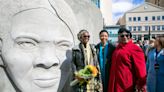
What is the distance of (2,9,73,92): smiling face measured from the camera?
4.57 m

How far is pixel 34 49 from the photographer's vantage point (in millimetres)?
4664

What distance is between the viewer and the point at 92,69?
4914 millimetres

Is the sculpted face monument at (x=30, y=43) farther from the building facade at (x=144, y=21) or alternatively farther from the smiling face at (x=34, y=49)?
the building facade at (x=144, y=21)

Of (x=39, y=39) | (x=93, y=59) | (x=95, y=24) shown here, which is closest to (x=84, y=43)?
(x=93, y=59)

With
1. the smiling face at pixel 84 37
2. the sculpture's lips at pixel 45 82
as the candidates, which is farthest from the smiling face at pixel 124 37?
the sculpture's lips at pixel 45 82

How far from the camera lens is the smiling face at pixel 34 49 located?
4.57 meters

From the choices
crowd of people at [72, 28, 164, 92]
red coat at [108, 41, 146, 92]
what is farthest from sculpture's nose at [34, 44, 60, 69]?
red coat at [108, 41, 146, 92]

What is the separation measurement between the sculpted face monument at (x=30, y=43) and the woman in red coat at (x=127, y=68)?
49.3 inches

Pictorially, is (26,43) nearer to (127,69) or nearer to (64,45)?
(64,45)

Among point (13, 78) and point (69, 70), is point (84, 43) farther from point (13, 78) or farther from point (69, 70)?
point (13, 78)

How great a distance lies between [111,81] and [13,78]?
1.80 metres

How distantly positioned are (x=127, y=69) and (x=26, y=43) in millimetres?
1877

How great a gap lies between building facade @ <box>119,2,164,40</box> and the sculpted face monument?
64.4 m

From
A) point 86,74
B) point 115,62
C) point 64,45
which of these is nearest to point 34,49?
point 64,45
